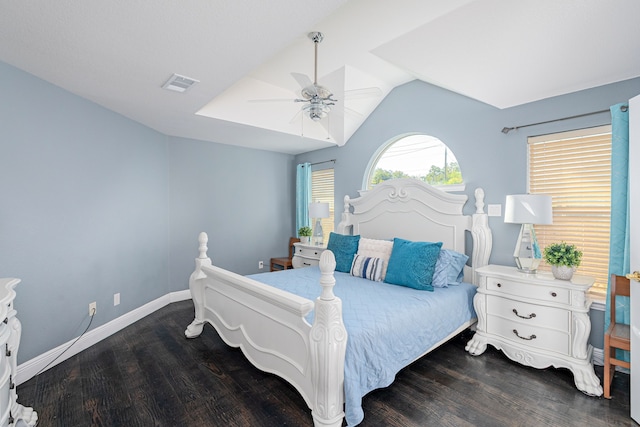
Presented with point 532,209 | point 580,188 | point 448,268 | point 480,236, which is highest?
point 580,188

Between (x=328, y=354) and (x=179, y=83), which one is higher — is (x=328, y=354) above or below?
below

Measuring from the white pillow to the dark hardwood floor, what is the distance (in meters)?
0.95

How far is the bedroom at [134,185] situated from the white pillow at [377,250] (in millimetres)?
1058

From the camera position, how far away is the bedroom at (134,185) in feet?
7.75

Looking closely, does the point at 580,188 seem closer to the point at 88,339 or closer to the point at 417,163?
the point at 417,163

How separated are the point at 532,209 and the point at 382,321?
162 cm

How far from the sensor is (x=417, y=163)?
3814 millimetres

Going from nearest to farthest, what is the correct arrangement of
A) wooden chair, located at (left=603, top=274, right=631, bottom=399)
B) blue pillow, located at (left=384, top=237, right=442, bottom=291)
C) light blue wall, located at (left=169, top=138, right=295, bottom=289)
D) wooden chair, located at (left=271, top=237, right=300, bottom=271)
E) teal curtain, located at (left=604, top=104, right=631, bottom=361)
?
wooden chair, located at (left=603, top=274, right=631, bottom=399)
teal curtain, located at (left=604, top=104, right=631, bottom=361)
blue pillow, located at (left=384, top=237, right=442, bottom=291)
light blue wall, located at (left=169, top=138, right=295, bottom=289)
wooden chair, located at (left=271, top=237, right=300, bottom=271)

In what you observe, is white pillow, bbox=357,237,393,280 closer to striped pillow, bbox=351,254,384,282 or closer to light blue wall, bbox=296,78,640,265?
striped pillow, bbox=351,254,384,282

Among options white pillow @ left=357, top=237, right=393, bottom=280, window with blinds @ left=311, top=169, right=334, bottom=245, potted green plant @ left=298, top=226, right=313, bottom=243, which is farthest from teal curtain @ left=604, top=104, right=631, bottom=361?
potted green plant @ left=298, top=226, right=313, bottom=243

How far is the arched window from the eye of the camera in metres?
3.50

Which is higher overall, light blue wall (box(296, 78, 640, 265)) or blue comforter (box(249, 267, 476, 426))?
light blue wall (box(296, 78, 640, 265))

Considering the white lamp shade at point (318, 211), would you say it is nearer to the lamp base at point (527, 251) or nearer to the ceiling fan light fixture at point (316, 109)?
the ceiling fan light fixture at point (316, 109)

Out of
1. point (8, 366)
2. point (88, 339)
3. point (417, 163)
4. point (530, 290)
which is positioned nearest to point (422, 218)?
point (417, 163)
